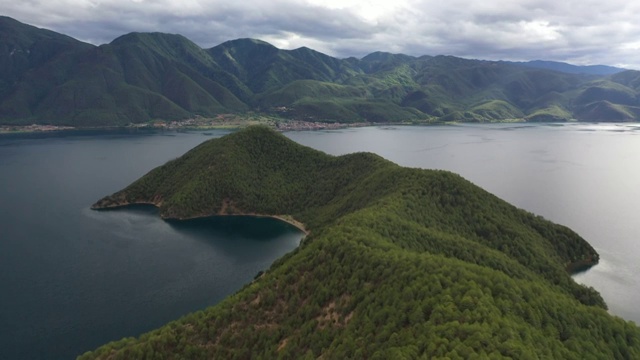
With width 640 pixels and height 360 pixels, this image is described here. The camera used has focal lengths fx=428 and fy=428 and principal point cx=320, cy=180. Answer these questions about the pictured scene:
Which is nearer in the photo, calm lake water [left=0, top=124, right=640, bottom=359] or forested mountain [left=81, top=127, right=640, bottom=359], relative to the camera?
forested mountain [left=81, top=127, right=640, bottom=359]

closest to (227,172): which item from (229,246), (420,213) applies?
(229,246)

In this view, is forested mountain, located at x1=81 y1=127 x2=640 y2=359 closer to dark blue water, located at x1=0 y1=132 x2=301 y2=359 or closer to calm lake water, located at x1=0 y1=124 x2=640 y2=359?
calm lake water, located at x1=0 y1=124 x2=640 y2=359

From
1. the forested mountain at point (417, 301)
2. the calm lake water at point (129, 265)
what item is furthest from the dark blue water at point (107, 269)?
the forested mountain at point (417, 301)

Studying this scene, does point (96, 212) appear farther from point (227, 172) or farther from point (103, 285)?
point (103, 285)

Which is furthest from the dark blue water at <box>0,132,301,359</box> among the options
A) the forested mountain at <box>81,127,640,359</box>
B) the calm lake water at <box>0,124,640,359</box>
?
the forested mountain at <box>81,127,640,359</box>

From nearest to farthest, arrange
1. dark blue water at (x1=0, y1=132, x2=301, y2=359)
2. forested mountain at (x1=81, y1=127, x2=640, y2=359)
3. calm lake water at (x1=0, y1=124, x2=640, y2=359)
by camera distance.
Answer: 1. forested mountain at (x1=81, y1=127, x2=640, y2=359)
2. dark blue water at (x1=0, y1=132, x2=301, y2=359)
3. calm lake water at (x1=0, y1=124, x2=640, y2=359)

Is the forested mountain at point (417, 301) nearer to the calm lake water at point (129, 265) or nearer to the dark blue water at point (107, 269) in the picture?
the calm lake water at point (129, 265)
